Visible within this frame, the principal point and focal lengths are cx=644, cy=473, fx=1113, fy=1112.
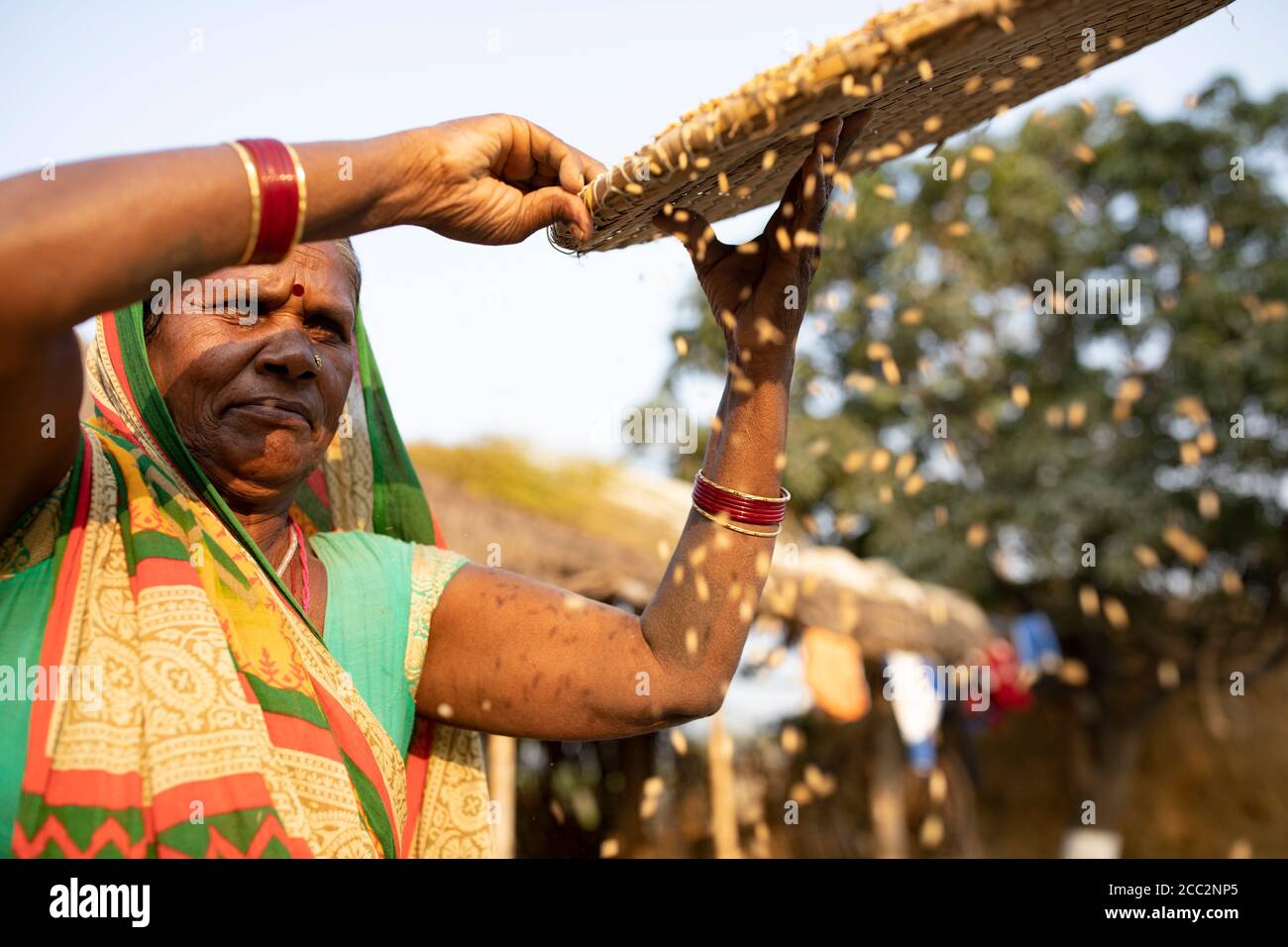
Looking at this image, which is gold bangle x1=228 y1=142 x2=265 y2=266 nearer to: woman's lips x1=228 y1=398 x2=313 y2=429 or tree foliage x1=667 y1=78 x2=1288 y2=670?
woman's lips x1=228 y1=398 x2=313 y2=429

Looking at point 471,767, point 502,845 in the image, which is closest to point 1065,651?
point 502,845

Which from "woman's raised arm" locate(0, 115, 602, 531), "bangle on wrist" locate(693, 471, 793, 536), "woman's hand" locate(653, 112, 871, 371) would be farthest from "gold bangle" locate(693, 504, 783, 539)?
"woman's raised arm" locate(0, 115, 602, 531)

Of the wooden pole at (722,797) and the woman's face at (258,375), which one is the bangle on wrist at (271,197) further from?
the wooden pole at (722,797)

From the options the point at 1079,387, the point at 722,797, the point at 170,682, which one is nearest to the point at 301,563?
the point at 170,682

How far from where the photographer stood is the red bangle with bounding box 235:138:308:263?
4.99 feet

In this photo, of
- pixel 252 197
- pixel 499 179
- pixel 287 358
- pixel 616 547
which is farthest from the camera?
pixel 616 547

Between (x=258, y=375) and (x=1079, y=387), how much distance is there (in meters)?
12.6

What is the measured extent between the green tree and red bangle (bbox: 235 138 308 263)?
10.7 meters

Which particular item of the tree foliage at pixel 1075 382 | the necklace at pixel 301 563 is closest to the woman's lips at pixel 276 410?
the necklace at pixel 301 563

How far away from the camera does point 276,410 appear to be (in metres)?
2.03

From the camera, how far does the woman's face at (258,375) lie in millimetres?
2020

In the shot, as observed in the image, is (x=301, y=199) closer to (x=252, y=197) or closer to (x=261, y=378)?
(x=252, y=197)

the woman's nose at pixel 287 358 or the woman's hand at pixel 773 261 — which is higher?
the woman's hand at pixel 773 261

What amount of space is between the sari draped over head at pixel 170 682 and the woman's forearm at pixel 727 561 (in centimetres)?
53
